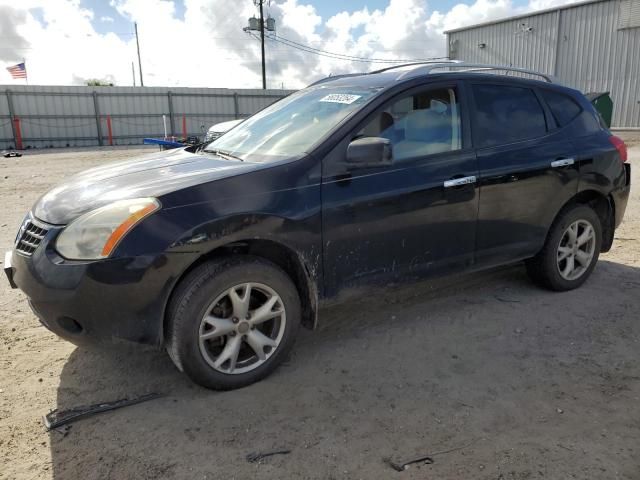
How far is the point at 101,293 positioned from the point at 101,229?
32 centimetres

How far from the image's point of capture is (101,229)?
2.61 meters

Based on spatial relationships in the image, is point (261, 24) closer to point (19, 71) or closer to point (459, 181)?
point (19, 71)

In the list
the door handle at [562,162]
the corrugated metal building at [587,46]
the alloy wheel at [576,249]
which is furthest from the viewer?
the corrugated metal building at [587,46]

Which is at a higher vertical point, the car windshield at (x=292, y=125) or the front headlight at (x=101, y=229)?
the car windshield at (x=292, y=125)

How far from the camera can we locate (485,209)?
147 inches

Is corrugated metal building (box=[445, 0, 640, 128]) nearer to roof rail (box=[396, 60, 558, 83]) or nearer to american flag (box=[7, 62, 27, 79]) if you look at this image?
roof rail (box=[396, 60, 558, 83])

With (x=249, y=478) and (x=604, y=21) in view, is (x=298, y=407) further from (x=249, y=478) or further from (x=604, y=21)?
(x=604, y=21)

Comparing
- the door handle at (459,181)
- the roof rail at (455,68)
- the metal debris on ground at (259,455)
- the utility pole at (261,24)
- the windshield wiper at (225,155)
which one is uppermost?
the utility pole at (261,24)

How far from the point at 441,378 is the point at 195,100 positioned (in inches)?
1086

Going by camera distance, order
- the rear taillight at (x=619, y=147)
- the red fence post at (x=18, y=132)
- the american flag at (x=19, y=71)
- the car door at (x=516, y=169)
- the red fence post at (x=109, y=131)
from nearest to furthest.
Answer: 1. the car door at (x=516, y=169)
2. the rear taillight at (x=619, y=147)
3. the red fence post at (x=18, y=132)
4. the red fence post at (x=109, y=131)
5. the american flag at (x=19, y=71)

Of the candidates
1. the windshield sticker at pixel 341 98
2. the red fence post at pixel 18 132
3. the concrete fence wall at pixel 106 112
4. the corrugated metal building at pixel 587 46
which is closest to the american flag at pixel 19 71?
the concrete fence wall at pixel 106 112

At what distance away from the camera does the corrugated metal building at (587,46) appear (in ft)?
79.1

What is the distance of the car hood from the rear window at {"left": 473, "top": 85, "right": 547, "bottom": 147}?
178 cm

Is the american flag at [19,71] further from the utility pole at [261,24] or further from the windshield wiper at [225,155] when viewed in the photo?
the windshield wiper at [225,155]
